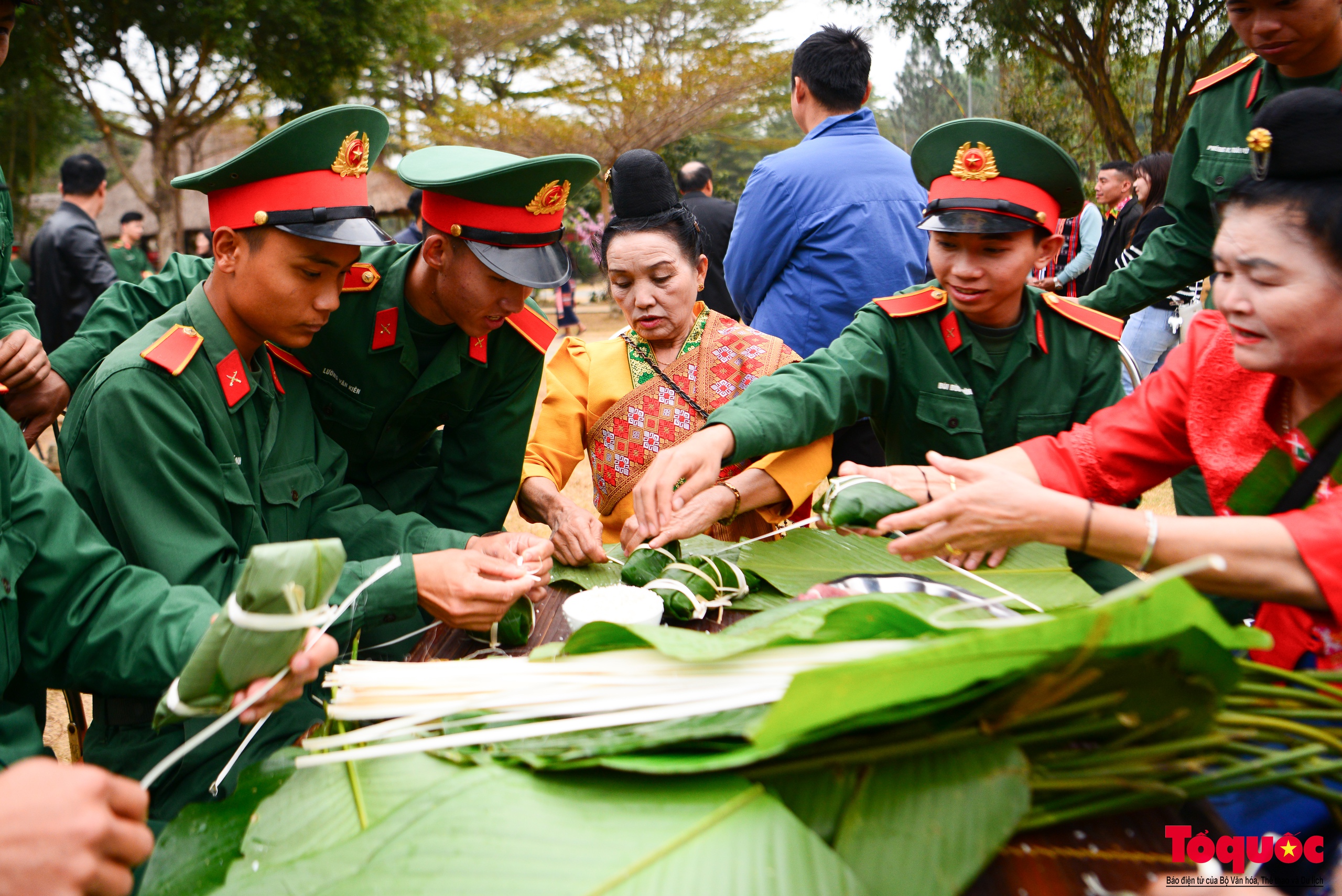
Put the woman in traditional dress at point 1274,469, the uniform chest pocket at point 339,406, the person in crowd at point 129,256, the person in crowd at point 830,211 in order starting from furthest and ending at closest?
the person in crowd at point 129,256 → the person in crowd at point 830,211 → the uniform chest pocket at point 339,406 → the woman in traditional dress at point 1274,469

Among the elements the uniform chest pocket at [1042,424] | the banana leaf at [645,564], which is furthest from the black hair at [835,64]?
the banana leaf at [645,564]

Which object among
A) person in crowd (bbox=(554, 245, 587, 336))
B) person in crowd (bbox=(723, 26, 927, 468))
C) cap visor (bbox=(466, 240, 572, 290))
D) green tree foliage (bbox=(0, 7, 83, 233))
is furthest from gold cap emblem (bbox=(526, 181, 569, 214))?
green tree foliage (bbox=(0, 7, 83, 233))

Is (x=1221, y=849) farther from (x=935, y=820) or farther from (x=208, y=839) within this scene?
(x=208, y=839)

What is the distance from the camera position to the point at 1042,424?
8.09 ft

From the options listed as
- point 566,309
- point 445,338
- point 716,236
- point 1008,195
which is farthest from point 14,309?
point 566,309

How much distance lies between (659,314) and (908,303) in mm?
753

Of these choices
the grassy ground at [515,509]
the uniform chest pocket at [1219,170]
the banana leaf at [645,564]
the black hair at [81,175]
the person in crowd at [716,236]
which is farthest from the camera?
the black hair at [81,175]

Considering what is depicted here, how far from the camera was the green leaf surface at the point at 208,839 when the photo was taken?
1.04 metres

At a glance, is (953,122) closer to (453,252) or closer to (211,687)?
(453,252)

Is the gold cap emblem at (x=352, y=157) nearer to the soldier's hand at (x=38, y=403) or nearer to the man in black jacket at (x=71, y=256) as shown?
the soldier's hand at (x=38, y=403)

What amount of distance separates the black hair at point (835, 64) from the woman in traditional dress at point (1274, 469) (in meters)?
2.34

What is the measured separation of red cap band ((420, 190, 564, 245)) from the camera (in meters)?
2.42

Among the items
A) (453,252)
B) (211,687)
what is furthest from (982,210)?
(211,687)

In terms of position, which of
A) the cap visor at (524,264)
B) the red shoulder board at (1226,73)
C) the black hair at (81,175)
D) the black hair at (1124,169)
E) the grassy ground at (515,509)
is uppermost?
the black hair at (81,175)
